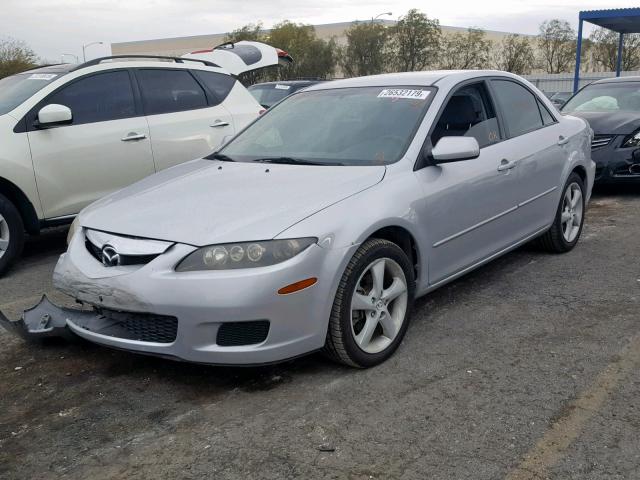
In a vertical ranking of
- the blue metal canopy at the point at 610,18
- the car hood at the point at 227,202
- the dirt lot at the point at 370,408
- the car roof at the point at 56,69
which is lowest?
the dirt lot at the point at 370,408

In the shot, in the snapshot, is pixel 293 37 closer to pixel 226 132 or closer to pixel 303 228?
pixel 226 132

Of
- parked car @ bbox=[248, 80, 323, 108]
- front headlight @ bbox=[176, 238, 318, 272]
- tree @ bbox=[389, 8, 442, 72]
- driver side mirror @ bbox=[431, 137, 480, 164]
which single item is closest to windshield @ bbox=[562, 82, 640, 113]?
parked car @ bbox=[248, 80, 323, 108]

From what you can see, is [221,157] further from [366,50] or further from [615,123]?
[366,50]

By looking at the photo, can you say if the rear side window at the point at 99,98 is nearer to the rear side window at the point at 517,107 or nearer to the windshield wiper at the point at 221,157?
the windshield wiper at the point at 221,157

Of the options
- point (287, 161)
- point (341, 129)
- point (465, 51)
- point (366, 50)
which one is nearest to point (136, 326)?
point (287, 161)

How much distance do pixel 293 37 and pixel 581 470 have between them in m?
53.8

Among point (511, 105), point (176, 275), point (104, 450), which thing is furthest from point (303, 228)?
point (511, 105)

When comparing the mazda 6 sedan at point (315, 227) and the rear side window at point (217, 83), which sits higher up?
the rear side window at point (217, 83)

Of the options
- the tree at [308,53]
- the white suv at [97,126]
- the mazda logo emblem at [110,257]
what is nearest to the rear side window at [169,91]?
the white suv at [97,126]

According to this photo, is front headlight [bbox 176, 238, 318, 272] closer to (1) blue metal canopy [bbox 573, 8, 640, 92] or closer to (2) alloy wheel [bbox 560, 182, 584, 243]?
(2) alloy wheel [bbox 560, 182, 584, 243]

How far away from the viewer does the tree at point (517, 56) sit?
161ft

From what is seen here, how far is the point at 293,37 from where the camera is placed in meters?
53.5

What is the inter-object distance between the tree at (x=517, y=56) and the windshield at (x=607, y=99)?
41.4 m

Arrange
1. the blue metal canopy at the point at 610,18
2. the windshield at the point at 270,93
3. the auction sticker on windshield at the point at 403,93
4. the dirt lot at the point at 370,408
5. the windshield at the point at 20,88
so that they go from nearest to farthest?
the dirt lot at the point at 370,408 < the auction sticker on windshield at the point at 403,93 < the windshield at the point at 20,88 < the windshield at the point at 270,93 < the blue metal canopy at the point at 610,18
